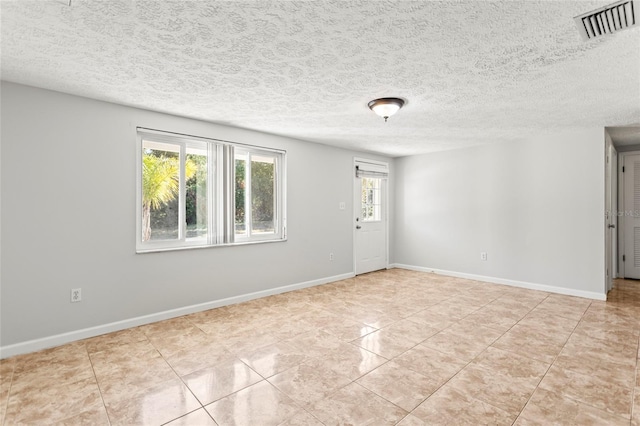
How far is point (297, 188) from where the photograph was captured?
4781mm

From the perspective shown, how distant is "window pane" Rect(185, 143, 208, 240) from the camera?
3809 mm

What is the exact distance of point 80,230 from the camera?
2.98 meters

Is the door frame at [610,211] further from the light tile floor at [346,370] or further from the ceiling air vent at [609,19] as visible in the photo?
the ceiling air vent at [609,19]

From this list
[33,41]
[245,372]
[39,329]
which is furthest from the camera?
[39,329]

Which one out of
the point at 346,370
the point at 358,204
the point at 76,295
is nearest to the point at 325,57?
the point at 346,370

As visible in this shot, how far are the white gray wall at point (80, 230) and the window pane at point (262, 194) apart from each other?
425mm

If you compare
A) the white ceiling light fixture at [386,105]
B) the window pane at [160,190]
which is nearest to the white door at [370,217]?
the white ceiling light fixture at [386,105]

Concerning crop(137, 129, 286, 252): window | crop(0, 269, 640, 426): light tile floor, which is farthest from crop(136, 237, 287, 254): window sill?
crop(0, 269, 640, 426): light tile floor

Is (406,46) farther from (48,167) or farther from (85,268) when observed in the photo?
(85,268)

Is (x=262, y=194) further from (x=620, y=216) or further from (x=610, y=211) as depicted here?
(x=620, y=216)

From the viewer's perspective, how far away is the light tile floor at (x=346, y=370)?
6.20 feet

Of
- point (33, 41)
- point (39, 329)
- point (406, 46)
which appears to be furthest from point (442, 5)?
point (39, 329)

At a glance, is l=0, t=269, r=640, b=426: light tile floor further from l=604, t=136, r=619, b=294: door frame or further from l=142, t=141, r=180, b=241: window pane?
l=142, t=141, r=180, b=241: window pane

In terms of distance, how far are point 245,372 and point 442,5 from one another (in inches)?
107
